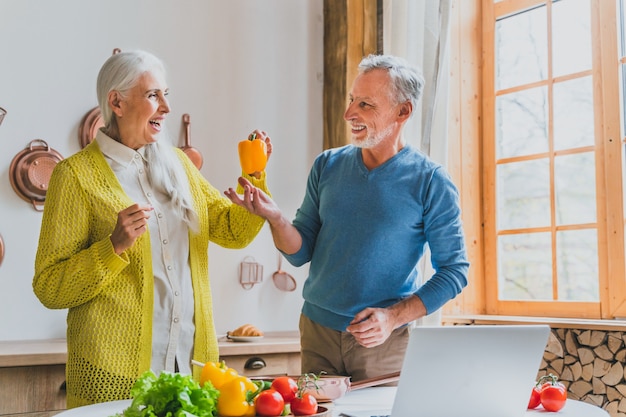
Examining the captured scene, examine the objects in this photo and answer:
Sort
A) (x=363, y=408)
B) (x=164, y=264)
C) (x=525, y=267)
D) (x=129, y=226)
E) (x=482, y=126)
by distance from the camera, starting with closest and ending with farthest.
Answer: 1. (x=363, y=408)
2. (x=129, y=226)
3. (x=164, y=264)
4. (x=525, y=267)
5. (x=482, y=126)

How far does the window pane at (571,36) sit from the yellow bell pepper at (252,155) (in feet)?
5.85

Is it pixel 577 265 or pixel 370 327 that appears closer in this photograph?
pixel 370 327

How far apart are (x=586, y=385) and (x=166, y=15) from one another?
2.41m

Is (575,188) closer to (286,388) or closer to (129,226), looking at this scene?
(129,226)

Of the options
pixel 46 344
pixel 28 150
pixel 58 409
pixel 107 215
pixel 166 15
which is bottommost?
pixel 58 409

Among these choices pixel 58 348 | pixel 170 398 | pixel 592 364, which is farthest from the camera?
pixel 592 364

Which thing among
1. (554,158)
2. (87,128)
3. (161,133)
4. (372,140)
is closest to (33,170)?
(87,128)

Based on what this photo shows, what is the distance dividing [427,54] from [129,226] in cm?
190

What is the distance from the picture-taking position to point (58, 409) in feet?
7.84

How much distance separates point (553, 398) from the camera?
4.81 ft

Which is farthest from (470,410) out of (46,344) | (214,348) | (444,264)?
(46,344)

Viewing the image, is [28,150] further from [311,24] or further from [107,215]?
[311,24]

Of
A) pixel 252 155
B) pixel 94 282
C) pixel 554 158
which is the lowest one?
pixel 94 282

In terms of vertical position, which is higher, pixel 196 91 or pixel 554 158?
pixel 196 91
